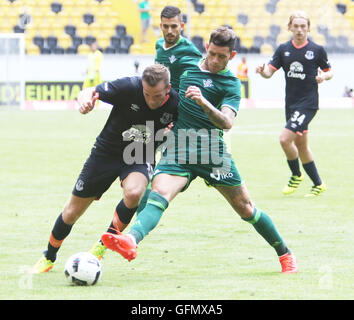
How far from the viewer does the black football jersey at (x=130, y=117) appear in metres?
6.77

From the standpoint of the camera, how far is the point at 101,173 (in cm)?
690

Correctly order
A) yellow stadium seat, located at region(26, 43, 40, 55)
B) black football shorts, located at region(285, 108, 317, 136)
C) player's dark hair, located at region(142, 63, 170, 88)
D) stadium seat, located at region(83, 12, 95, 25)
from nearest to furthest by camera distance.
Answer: player's dark hair, located at region(142, 63, 170, 88) → black football shorts, located at region(285, 108, 317, 136) → yellow stadium seat, located at region(26, 43, 40, 55) → stadium seat, located at region(83, 12, 95, 25)

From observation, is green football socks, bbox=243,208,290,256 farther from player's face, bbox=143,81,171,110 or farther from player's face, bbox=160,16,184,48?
player's face, bbox=160,16,184,48

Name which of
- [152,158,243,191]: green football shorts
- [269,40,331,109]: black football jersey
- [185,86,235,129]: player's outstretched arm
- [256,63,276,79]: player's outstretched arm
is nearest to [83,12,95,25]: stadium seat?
[269,40,331,109]: black football jersey

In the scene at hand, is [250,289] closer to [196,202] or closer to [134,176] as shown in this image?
[134,176]

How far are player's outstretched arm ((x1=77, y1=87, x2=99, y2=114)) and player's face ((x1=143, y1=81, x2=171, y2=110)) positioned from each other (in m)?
0.39

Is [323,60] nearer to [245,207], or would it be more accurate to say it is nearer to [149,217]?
[245,207]

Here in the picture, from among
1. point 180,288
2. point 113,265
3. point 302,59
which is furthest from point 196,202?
point 180,288

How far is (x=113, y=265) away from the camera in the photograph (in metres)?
7.19

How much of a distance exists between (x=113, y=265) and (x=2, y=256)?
1.01 metres

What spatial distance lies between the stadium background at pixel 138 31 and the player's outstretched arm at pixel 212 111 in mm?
27559

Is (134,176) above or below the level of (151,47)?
above

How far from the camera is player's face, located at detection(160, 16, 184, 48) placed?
9016mm

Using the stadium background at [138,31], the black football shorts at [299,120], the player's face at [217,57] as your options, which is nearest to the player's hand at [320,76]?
the black football shorts at [299,120]
